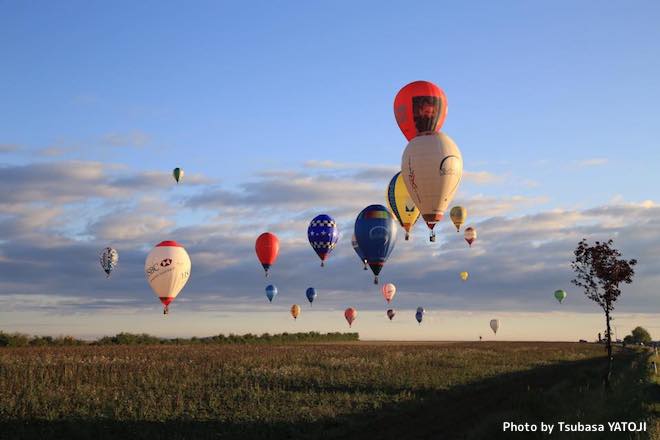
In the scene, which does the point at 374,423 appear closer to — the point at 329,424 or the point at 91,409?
the point at 329,424

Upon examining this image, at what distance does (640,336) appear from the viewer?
565ft

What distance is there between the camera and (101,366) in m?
45.4

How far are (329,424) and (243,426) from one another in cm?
→ 343

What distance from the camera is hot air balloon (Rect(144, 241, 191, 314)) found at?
51.0m

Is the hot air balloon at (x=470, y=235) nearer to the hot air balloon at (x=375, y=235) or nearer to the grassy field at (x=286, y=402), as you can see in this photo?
the hot air balloon at (x=375, y=235)

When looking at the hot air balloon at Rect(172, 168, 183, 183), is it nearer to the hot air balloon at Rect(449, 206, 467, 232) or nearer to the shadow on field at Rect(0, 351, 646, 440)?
the hot air balloon at Rect(449, 206, 467, 232)

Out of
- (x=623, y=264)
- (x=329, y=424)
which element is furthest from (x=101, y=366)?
(x=623, y=264)

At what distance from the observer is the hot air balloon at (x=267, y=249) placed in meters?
68.1

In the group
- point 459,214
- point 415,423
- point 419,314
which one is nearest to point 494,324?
point 419,314

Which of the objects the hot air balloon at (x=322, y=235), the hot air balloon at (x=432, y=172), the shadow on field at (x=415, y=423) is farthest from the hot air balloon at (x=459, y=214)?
the shadow on field at (x=415, y=423)

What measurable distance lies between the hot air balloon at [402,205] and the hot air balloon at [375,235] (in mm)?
801

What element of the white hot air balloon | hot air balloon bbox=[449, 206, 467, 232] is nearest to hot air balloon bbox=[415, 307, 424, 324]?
the white hot air balloon

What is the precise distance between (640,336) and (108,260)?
145 meters

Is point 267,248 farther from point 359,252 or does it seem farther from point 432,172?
point 432,172
